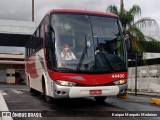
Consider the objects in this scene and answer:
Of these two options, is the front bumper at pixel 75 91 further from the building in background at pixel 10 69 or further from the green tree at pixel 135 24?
the building in background at pixel 10 69

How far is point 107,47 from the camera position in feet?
36.0

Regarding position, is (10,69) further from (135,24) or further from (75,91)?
(75,91)

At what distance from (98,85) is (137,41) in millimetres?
16119

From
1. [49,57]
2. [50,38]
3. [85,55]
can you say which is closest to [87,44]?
[85,55]

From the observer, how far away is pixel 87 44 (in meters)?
10.7

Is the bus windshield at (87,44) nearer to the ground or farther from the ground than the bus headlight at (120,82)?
farther from the ground

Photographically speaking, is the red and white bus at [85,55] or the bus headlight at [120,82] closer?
the red and white bus at [85,55]

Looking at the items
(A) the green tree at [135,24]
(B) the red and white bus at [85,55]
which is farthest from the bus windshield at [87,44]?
(A) the green tree at [135,24]

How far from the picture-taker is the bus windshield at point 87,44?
10492 mm

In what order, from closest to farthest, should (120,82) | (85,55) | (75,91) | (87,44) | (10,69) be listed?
1. (75,91)
2. (85,55)
3. (87,44)
4. (120,82)
5. (10,69)

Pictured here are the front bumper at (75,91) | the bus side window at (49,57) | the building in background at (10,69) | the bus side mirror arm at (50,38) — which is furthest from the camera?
the building in background at (10,69)

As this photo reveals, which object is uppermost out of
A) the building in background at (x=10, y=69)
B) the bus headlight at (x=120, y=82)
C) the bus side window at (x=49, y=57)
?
the bus side window at (x=49, y=57)

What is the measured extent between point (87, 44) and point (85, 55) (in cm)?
37

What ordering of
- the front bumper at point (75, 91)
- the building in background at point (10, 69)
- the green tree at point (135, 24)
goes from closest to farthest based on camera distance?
the front bumper at point (75, 91)
the green tree at point (135, 24)
the building in background at point (10, 69)
